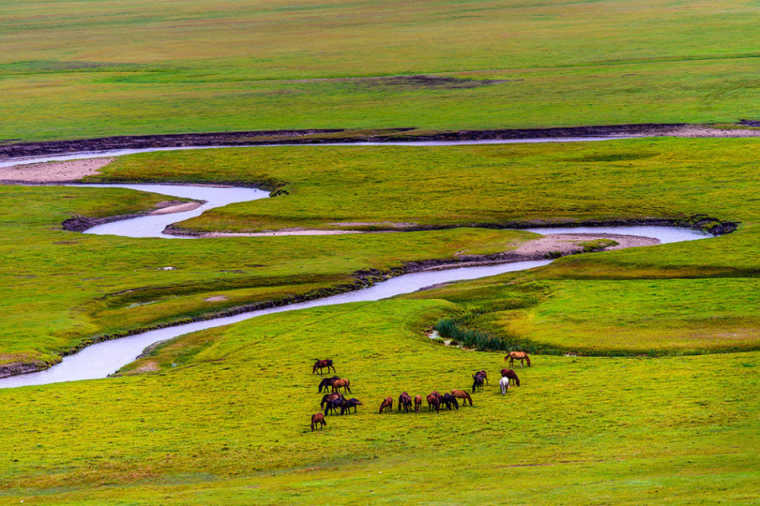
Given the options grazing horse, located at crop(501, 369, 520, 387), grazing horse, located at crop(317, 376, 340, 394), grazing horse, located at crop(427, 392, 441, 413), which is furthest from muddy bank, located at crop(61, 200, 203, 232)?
grazing horse, located at crop(427, 392, 441, 413)

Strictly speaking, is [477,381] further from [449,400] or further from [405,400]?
[405,400]

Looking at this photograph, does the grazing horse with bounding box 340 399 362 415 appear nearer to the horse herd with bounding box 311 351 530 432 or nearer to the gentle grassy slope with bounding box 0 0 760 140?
the horse herd with bounding box 311 351 530 432

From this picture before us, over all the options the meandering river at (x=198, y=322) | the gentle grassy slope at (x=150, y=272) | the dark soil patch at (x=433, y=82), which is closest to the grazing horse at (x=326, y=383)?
the meandering river at (x=198, y=322)

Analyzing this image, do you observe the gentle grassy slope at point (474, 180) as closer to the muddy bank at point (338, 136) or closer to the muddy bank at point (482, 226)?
the muddy bank at point (482, 226)

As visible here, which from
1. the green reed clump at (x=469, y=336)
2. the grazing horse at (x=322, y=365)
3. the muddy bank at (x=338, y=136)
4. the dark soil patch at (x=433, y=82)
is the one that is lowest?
the green reed clump at (x=469, y=336)

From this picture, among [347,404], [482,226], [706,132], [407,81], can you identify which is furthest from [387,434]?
[407,81]

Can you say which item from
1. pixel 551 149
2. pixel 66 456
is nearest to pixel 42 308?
pixel 66 456
